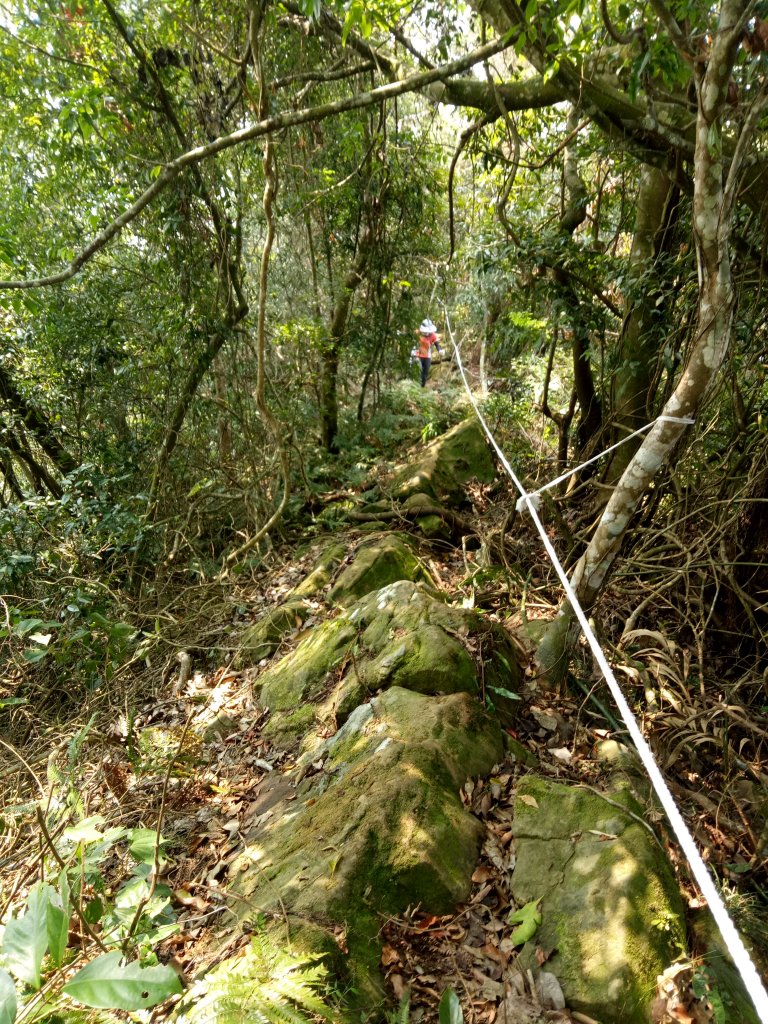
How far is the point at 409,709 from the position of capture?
2.88 meters

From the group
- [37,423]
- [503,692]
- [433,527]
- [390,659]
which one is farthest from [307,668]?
[37,423]

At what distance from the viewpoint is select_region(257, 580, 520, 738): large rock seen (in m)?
3.16

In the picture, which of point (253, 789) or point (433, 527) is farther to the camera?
point (433, 527)

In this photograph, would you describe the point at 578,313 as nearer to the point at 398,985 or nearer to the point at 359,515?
the point at 359,515

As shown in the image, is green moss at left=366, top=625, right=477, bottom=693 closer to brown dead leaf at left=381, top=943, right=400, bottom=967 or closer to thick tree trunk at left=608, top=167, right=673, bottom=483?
brown dead leaf at left=381, top=943, right=400, bottom=967

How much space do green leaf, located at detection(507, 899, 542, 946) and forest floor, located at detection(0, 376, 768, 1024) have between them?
40mm

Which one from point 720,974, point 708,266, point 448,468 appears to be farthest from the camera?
point 448,468

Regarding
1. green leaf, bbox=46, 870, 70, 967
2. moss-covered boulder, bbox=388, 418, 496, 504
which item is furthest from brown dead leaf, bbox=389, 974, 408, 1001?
moss-covered boulder, bbox=388, 418, 496, 504

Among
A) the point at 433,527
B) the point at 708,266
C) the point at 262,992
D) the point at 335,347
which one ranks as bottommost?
the point at 262,992

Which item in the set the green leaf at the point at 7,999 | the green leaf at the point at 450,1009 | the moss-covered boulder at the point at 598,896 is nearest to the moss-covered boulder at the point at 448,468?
the moss-covered boulder at the point at 598,896

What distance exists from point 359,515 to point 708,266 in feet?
13.7

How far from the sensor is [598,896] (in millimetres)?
2074

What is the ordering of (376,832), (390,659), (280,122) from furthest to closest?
(280,122) → (390,659) → (376,832)

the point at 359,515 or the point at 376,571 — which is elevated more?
the point at 359,515
